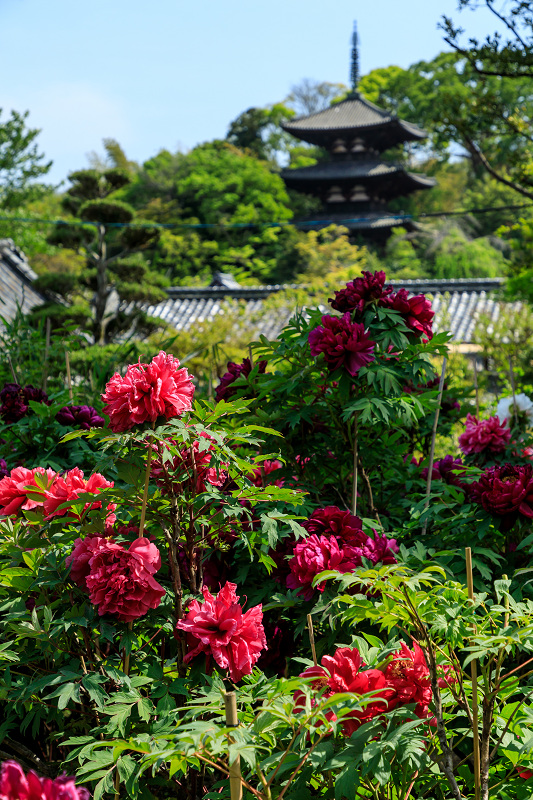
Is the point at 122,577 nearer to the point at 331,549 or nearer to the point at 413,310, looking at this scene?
the point at 331,549

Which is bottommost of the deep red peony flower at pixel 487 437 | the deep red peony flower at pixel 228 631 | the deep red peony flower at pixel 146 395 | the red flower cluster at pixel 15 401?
the deep red peony flower at pixel 487 437

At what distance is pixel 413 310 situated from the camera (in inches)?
62.9

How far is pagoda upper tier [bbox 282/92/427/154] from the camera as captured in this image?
23.8m

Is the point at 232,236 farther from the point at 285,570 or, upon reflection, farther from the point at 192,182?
the point at 285,570

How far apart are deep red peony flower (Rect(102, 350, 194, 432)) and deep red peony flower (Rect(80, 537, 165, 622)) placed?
0.18 metres

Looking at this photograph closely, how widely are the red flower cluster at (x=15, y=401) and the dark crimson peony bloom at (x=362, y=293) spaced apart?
0.92 m

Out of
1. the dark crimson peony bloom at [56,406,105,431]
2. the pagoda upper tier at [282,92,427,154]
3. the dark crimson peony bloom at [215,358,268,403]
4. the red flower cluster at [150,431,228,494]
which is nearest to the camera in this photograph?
the red flower cluster at [150,431,228,494]

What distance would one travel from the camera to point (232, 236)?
79.5 feet

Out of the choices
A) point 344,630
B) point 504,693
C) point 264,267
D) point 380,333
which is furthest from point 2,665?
point 264,267

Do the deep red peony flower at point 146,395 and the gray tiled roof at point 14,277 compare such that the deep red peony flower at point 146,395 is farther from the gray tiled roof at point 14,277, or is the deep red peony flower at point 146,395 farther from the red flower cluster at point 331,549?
the gray tiled roof at point 14,277

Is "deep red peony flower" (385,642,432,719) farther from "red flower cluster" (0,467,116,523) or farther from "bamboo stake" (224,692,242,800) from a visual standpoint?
"red flower cluster" (0,467,116,523)

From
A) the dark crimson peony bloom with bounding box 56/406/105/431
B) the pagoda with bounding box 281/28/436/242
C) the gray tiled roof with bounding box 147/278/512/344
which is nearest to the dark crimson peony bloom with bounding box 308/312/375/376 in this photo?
the dark crimson peony bloom with bounding box 56/406/105/431

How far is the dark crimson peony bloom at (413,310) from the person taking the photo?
1595 millimetres

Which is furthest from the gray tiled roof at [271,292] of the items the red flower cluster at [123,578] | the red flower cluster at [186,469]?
the red flower cluster at [123,578]
